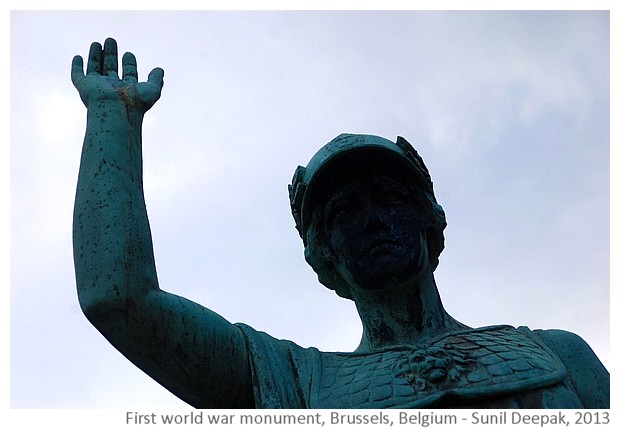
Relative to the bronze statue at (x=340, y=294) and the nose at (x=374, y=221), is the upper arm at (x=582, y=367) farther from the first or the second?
the nose at (x=374, y=221)

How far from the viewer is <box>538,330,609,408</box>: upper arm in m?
6.43

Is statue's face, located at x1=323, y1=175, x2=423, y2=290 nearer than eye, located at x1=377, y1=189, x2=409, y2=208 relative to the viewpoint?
Yes

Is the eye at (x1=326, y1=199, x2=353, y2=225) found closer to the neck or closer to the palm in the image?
the neck

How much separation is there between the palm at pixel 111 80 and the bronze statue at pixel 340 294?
1cm

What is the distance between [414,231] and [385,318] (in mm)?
629

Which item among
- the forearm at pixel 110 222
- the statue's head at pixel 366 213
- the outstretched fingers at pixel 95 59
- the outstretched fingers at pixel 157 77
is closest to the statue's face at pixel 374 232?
the statue's head at pixel 366 213

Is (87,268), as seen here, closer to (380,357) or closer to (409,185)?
(380,357)

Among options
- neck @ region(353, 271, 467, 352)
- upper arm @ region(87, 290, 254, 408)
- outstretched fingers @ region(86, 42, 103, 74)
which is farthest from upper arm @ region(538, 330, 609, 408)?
outstretched fingers @ region(86, 42, 103, 74)

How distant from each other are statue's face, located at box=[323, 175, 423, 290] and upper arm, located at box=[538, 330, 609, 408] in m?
1.02

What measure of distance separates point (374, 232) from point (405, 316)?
65 centimetres

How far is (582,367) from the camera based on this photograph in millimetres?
6582

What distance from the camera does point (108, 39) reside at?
7270mm

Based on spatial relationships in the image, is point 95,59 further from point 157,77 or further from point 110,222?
point 110,222

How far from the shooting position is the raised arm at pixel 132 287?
5.82m
